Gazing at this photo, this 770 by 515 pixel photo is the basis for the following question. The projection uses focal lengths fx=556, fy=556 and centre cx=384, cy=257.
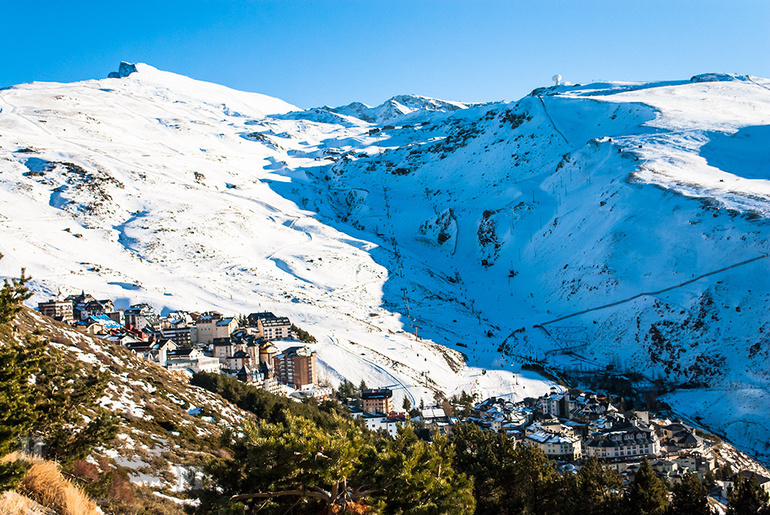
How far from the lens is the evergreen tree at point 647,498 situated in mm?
23625

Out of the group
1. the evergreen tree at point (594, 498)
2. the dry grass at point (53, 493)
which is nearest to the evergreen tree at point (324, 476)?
the dry grass at point (53, 493)

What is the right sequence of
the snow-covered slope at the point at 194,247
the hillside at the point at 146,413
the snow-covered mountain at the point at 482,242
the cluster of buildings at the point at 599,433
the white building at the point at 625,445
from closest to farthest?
the hillside at the point at 146,413 → the cluster of buildings at the point at 599,433 → the white building at the point at 625,445 → the snow-covered mountain at the point at 482,242 → the snow-covered slope at the point at 194,247

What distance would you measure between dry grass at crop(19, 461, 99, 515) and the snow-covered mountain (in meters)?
54.8

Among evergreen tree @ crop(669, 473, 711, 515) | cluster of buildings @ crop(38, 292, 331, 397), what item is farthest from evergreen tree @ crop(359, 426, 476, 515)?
cluster of buildings @ crop(38, 292, 331, 397)

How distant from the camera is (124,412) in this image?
24.8 m

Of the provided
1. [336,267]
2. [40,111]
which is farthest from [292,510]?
[40,111]

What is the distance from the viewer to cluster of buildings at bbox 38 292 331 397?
55688mm

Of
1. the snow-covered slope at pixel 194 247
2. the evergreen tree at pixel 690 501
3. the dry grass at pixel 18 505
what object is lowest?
the dry grass at pixel 18 505

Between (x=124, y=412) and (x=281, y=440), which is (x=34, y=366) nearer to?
(x=281, y=440)

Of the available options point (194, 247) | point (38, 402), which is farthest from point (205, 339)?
point (38, 402)

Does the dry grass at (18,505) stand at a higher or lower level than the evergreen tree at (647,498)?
lower

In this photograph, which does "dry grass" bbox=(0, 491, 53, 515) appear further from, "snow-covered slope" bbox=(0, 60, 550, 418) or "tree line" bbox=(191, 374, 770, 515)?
"snow-covered slope" bbox=(0, 60, 550, 418)

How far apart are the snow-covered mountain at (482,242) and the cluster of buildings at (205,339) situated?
571cm

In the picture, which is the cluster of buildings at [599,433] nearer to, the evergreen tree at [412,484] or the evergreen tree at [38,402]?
the evergreen tree at [412,484]
